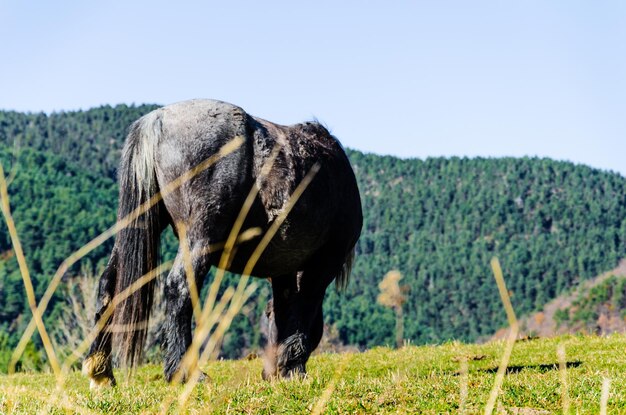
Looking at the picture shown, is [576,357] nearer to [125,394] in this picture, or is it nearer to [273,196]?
[273,196]

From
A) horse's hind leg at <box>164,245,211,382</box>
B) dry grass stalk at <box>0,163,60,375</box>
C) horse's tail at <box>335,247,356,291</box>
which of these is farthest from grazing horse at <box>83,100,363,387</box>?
dry grass stalk at <box>0,163,60,375</box>

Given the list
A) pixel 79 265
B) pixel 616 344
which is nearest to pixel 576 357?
pixel 616 344

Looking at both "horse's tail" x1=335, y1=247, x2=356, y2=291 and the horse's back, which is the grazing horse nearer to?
the horse's back

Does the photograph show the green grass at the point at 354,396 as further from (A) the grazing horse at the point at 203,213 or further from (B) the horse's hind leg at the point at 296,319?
(B) the horse's hind leg at the point at 296,319

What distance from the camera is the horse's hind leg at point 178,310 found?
6.15m

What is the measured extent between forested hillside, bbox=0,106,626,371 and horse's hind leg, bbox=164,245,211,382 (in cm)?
7538

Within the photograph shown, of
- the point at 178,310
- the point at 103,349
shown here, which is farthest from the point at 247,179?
the point at 103,349

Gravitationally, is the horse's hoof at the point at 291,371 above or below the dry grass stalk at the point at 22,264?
below

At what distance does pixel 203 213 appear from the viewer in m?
6.27

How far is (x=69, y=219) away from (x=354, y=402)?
111357 mm

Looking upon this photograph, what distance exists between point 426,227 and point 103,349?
570ft

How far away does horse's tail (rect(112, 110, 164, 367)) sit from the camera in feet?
20.1

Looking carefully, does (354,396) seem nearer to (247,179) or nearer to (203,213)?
(203,213)

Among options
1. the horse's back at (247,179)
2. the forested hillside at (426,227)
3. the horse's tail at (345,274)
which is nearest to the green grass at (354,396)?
the horse's back at (247,179)
